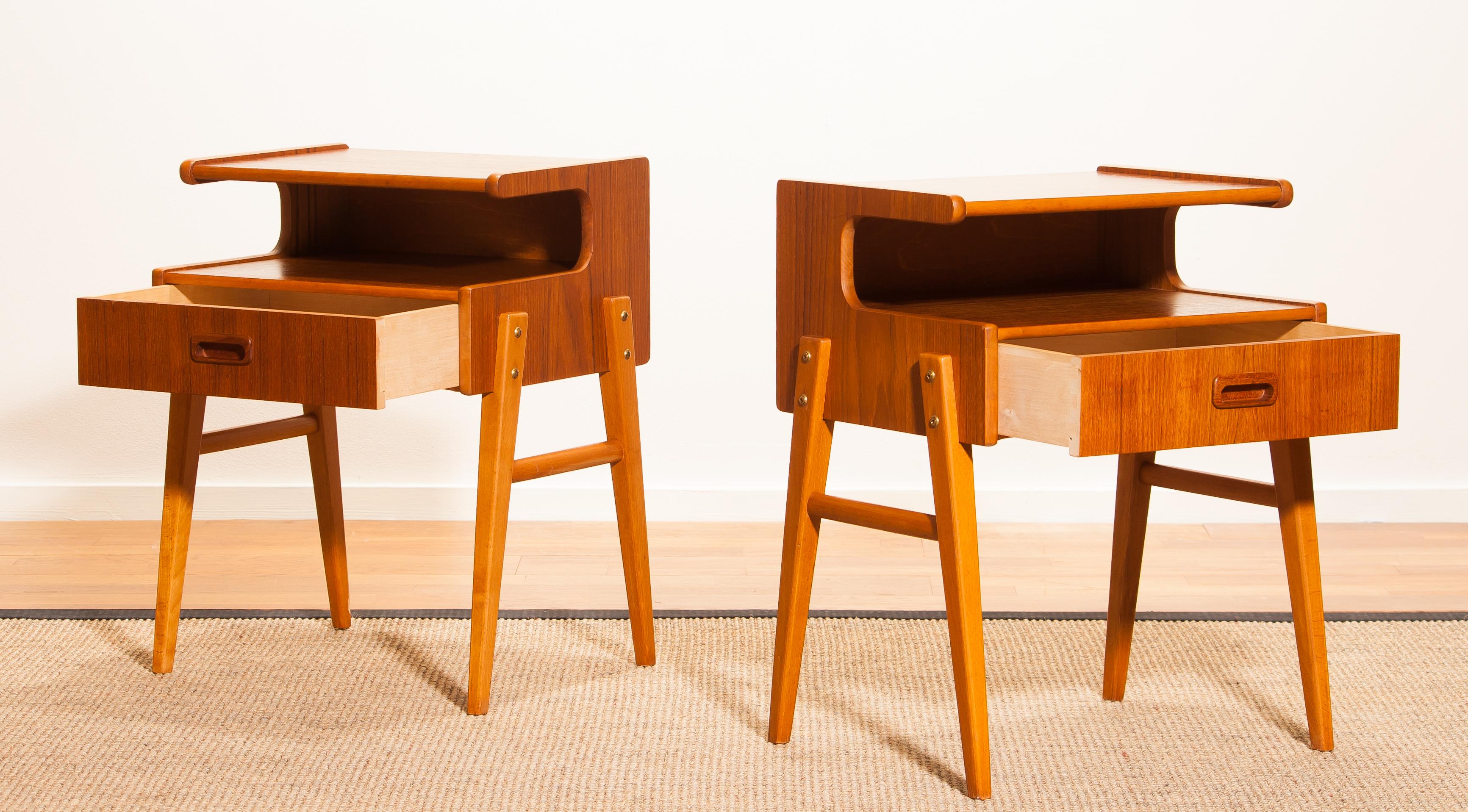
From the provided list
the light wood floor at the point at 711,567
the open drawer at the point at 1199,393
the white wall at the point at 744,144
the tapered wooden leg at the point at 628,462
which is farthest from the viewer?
the white wall at the point at 744,144

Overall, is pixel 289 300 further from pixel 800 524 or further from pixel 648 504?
pixel 648 504

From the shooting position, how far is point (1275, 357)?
1.86 meters

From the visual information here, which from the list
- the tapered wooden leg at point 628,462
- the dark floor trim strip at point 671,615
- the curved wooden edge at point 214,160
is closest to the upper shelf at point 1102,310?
the tapered wooden leg at point 628,462

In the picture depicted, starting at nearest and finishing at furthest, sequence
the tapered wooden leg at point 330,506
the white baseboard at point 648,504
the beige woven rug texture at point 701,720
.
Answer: the beige woven rug texture at point 701,720
the tapered wooden leg at point 330,506
the white baseboard at point 648,504

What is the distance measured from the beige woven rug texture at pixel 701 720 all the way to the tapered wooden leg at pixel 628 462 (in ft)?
0.28

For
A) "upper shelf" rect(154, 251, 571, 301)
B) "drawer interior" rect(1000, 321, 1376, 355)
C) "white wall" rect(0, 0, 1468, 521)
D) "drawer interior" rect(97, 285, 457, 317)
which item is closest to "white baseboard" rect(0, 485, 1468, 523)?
"white wall" rect(0, 0, 1468, 521)

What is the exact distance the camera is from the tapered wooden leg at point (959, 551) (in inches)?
74.2

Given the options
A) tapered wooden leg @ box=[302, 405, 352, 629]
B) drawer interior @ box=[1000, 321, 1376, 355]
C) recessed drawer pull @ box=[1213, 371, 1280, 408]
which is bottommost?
tapered wooden leg @ box=[302, 405, 352, 629]

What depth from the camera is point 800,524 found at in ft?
6.90

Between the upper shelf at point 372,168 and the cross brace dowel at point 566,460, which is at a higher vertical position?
the upper shelf at point 372,168

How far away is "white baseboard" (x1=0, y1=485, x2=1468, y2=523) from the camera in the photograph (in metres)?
3.47

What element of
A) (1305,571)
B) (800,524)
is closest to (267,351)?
(800,524)

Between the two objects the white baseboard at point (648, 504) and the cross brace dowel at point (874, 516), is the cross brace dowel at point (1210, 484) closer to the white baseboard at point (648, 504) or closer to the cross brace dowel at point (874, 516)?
the cross brace dowel at point (874, 516)

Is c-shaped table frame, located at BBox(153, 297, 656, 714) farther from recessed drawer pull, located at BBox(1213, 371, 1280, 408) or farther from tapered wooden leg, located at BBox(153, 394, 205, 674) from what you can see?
recessed drawer pull, located at BBox(1213, 371, 1280, 408)
